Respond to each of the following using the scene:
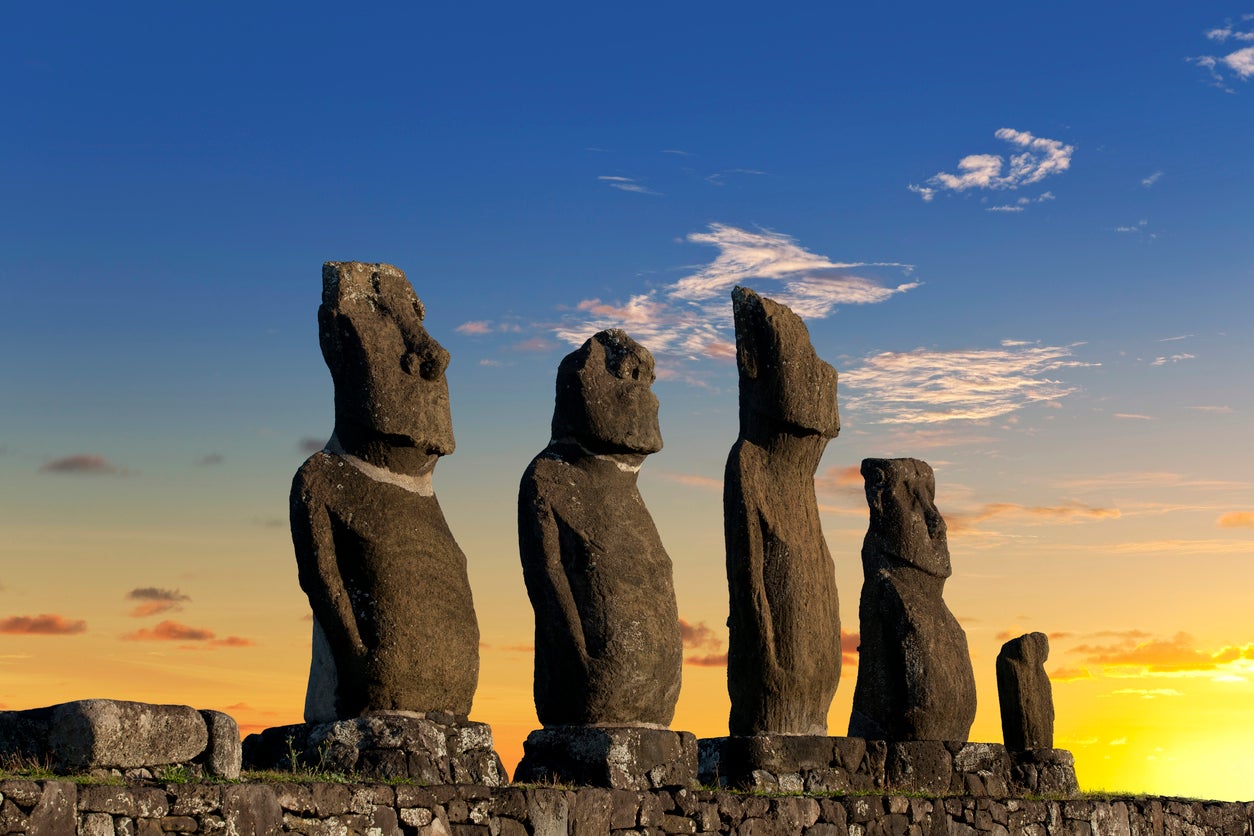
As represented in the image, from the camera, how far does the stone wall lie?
7734 millimetres

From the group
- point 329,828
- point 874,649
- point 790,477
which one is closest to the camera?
point 329,828

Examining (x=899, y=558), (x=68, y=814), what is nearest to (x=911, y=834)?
(x=899, y=558)

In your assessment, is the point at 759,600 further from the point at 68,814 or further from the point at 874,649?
the point at 68,814

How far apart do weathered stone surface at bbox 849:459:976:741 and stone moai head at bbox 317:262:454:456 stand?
5.69m

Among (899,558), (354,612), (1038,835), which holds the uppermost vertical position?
(899,558)

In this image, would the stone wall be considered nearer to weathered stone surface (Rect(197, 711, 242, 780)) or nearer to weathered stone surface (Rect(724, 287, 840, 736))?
weathered stone surface (Rect(197, 711, 242, 780))

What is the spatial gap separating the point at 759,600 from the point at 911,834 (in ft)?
7.45

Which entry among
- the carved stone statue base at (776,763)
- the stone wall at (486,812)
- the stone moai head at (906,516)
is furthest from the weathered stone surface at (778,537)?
the stone moai head at (906,516)

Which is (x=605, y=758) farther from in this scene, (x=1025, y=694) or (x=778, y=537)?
(x=1025, y=694)

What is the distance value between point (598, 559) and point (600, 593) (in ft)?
0.83

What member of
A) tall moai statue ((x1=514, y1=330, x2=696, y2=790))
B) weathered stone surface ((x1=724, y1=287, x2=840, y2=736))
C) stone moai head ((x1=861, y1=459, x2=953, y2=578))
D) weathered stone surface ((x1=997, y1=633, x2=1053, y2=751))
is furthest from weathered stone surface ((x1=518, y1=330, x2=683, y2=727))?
weathered stone surface ((x1=997, y1=633, x2=1053, y2=751))

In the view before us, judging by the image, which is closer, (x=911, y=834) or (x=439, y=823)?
(x=439, y=823)

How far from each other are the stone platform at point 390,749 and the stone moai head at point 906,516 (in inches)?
239

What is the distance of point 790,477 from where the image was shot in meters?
14.4
